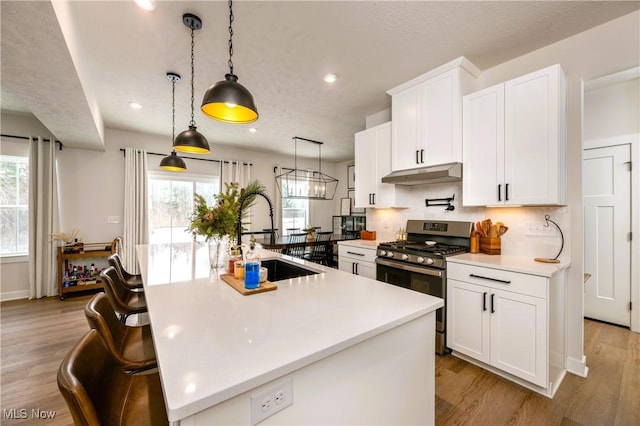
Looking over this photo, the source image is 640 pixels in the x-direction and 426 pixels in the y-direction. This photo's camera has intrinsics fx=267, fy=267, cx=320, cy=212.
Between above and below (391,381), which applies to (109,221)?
above

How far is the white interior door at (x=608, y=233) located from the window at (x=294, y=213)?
521cm

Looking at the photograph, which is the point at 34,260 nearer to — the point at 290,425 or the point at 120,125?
the point at 120,125

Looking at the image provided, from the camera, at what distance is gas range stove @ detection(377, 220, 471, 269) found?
256 centimetres

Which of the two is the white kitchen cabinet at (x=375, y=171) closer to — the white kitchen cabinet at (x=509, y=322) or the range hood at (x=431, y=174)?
the range hood at (x=431, y=174)

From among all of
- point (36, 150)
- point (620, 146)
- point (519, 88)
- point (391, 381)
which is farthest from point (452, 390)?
point (36, 150)

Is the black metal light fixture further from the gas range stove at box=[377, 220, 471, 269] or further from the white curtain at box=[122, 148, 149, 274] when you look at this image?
the gas range stove at box=[377, 220, 471, 269]

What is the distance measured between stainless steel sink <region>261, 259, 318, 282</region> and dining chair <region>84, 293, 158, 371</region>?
96 cm

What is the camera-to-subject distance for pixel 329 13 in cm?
198

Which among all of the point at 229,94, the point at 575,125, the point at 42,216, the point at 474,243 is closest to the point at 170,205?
the point at 42,216

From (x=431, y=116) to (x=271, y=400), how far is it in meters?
2.93

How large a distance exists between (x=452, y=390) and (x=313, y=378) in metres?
1.75

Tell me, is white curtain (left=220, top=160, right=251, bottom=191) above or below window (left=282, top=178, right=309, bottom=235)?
above

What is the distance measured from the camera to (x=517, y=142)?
2334 millimetres

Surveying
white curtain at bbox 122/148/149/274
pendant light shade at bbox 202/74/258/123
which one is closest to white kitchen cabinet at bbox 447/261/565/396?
pendant light shade at bbox 202/74/258/123
